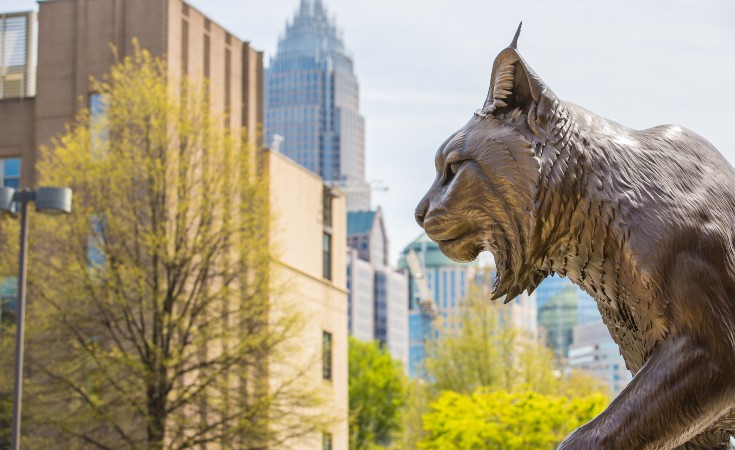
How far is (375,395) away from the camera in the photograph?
72.4 metres

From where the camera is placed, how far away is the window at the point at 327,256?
48.0m

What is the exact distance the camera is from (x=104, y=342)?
3053 cm

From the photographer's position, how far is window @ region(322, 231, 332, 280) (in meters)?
48.0

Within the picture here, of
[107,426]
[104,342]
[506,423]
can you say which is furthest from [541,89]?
[506,423]

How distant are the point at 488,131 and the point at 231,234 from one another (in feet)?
87.7

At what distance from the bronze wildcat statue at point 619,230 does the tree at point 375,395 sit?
2588 inches

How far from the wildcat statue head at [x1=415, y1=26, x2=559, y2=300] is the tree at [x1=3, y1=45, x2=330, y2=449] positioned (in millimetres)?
24079

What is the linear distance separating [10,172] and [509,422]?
17.0 meters

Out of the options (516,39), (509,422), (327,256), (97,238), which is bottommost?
(509,422)

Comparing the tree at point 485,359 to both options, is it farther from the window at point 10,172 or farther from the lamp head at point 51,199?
the lamp head at point 51,199

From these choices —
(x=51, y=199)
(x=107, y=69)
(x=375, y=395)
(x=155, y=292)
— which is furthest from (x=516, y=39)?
(x=375, y=395)

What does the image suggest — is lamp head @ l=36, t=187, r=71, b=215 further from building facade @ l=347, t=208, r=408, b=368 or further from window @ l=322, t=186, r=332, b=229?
building facade @ l=347, t=208, r=408, b=368

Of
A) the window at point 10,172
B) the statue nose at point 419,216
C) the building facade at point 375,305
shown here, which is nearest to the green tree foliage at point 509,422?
the window at point 10,172

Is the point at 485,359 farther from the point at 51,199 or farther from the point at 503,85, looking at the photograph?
the point at 503,85
